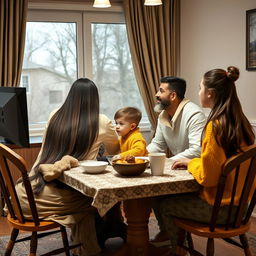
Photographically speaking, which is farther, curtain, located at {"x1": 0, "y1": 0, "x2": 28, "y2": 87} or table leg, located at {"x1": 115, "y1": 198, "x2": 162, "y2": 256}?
curtain, located at {"x1": 0, "y1": 0, "x2": 28, "y2": 87}

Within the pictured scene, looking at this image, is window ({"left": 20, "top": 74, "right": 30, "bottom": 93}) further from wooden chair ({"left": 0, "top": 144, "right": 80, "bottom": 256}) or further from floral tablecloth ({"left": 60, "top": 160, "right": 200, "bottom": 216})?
floral tablecloth ({"left": 60, "top": 160, "right": 200, "bottom": 216})

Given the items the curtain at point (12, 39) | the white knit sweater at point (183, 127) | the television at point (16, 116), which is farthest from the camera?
the curtain at point (12, 39)

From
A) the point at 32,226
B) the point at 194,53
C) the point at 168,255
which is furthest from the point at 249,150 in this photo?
the point at 194,53

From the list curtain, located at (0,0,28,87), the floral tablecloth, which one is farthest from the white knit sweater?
curtain, located at (0,0,28,87)

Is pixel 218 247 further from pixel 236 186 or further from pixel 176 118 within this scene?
pixel 236 186

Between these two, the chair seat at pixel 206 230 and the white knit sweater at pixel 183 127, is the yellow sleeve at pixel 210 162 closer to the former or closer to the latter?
the chair seat at pixel 206 230

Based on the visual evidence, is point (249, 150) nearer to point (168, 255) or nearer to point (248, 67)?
point (168, 255)

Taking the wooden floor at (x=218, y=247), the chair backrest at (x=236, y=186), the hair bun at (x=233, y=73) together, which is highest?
the hair bun at (x=233, y=73)

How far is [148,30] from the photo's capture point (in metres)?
5.18

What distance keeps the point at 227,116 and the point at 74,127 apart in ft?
3.20

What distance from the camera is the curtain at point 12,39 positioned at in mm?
4605

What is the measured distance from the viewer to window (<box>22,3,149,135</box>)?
4984mm

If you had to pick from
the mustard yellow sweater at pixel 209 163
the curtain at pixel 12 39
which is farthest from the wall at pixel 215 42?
the mustard yellow sweater at pixel 209 163

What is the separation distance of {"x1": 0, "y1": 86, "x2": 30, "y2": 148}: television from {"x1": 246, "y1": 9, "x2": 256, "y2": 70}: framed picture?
2044mm
